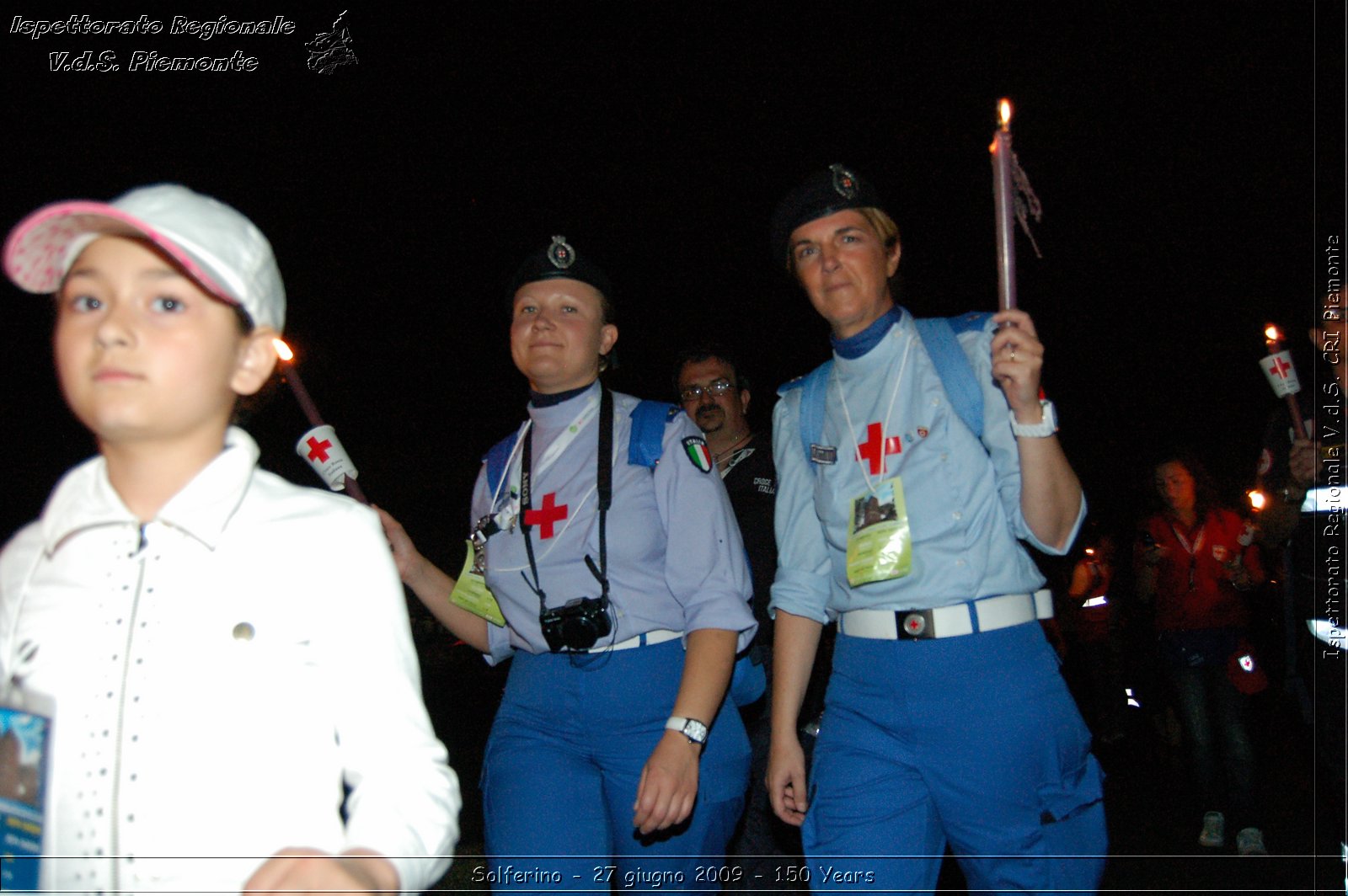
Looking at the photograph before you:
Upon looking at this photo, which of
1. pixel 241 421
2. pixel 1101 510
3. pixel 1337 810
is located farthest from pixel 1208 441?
pixel 241 421

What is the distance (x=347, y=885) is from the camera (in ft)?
4.26

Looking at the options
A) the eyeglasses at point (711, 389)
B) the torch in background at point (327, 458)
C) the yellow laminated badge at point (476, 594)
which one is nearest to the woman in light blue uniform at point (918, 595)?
the yellow laminated badge at point (476, 594)

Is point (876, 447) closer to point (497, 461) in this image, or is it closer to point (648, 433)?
point (648, 433)

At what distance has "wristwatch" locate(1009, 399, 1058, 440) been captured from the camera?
247 cm

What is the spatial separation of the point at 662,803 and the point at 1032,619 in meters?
1.11

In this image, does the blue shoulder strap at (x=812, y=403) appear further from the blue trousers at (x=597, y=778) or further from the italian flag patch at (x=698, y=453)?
the blue trousers at (x=597, y=778)

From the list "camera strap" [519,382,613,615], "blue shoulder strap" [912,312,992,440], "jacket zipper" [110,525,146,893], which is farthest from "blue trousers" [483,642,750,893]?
"jacket zipper" [110,525,146,893]

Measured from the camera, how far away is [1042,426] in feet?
8.11

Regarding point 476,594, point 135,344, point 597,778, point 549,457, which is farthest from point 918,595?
point 135,344

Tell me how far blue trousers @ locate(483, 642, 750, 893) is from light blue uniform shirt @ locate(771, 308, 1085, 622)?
0.50 meters

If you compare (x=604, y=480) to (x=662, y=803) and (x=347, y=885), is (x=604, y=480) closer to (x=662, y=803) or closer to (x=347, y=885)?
(x=662, y=803)

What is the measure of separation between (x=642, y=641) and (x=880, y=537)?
773 millimetres

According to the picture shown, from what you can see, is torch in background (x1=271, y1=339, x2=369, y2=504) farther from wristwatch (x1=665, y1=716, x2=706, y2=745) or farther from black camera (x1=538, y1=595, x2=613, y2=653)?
wristwatch (x1=665, y1=716, x2=706, y2=745)

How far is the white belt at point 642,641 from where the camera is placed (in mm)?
2900
